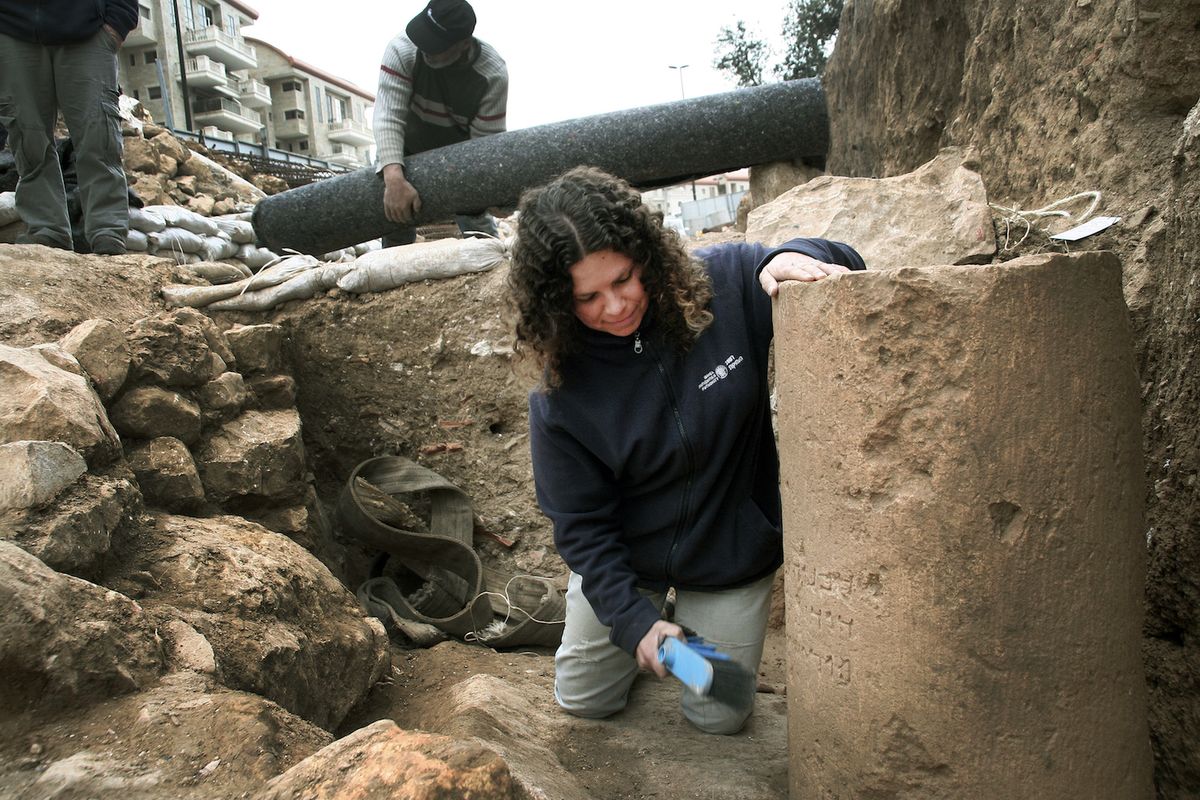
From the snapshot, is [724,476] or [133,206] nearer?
[724,476]

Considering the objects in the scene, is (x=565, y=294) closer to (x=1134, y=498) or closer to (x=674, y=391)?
(x=674, y=391)

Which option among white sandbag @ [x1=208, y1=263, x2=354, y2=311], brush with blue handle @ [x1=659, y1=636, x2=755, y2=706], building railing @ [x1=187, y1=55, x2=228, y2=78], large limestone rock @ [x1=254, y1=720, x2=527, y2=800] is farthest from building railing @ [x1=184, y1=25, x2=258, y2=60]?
large limestone rock @ [x1=254, y1=720, x2=527, y2=800]

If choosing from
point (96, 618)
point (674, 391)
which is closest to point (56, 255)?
point (96, 618)

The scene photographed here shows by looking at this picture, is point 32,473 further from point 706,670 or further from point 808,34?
point 808,34

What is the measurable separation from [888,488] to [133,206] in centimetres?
501

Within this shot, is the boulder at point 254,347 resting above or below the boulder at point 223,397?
above

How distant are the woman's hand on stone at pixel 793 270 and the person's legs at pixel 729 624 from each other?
104 cm

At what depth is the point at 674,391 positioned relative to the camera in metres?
2.27

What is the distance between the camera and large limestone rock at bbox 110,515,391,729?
84.9 inches

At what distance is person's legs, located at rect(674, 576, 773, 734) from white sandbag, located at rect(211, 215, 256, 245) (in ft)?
14.6

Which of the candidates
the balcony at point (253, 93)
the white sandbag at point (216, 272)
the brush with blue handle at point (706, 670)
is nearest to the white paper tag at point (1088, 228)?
the brush with blue handle at point (706, 670)

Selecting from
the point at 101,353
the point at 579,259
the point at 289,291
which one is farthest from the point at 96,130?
the point at 579,259

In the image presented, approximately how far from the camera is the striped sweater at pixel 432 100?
16.5ft

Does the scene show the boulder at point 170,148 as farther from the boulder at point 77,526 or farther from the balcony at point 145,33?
the balcony at point 145,33
